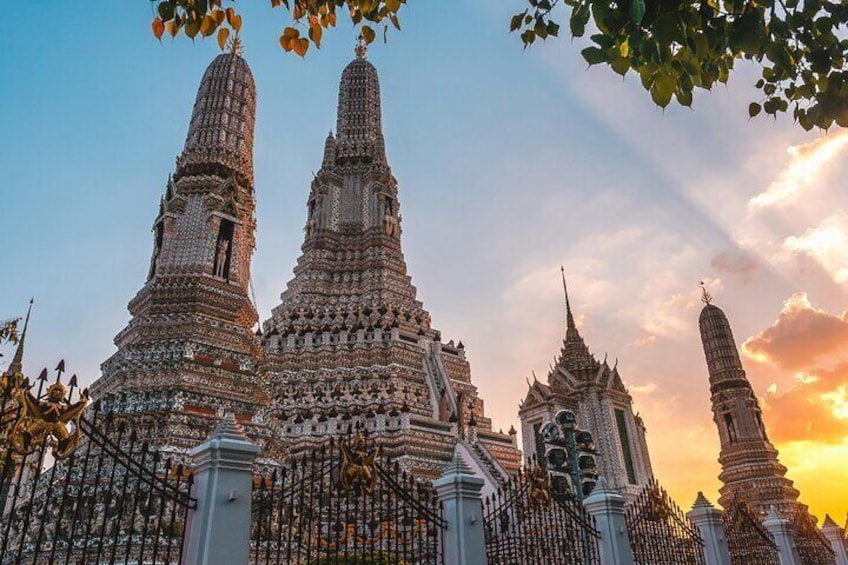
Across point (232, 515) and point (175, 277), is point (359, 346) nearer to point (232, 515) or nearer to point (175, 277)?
point (175, 277)

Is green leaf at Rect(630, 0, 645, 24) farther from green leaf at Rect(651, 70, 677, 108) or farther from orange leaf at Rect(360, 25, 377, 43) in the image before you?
orange leaf at Rect(360, 25, 377, 43)

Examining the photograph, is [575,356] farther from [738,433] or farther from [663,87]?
[663,87]

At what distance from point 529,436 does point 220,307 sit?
25341 millimetres

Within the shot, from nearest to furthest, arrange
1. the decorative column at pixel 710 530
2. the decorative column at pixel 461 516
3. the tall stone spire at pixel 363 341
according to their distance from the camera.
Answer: the decorative column at pixel 461 516 < the decorative column at pixel 710 530 < the tall stone spire at pixel 363 341

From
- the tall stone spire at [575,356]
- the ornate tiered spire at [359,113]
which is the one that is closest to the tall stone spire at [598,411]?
the tall stone spire at [575,356]

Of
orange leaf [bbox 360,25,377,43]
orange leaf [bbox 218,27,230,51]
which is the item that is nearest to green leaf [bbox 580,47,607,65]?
orange leaf [bbox 360,25,377,43]

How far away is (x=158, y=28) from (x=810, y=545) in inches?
825

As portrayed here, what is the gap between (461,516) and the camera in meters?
8.43

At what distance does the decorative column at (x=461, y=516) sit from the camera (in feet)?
27.1

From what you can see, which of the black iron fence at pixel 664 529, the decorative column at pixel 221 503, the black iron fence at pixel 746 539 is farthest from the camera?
the black iron fence at pixel 746 539

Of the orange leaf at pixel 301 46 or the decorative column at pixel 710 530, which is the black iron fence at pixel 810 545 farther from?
the orange leaf at pixel 301 46

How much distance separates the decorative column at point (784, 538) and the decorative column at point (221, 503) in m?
14.4

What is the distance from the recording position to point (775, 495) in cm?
3478

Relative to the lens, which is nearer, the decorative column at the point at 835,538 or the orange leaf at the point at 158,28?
the orange leaf at the point at 158,28
